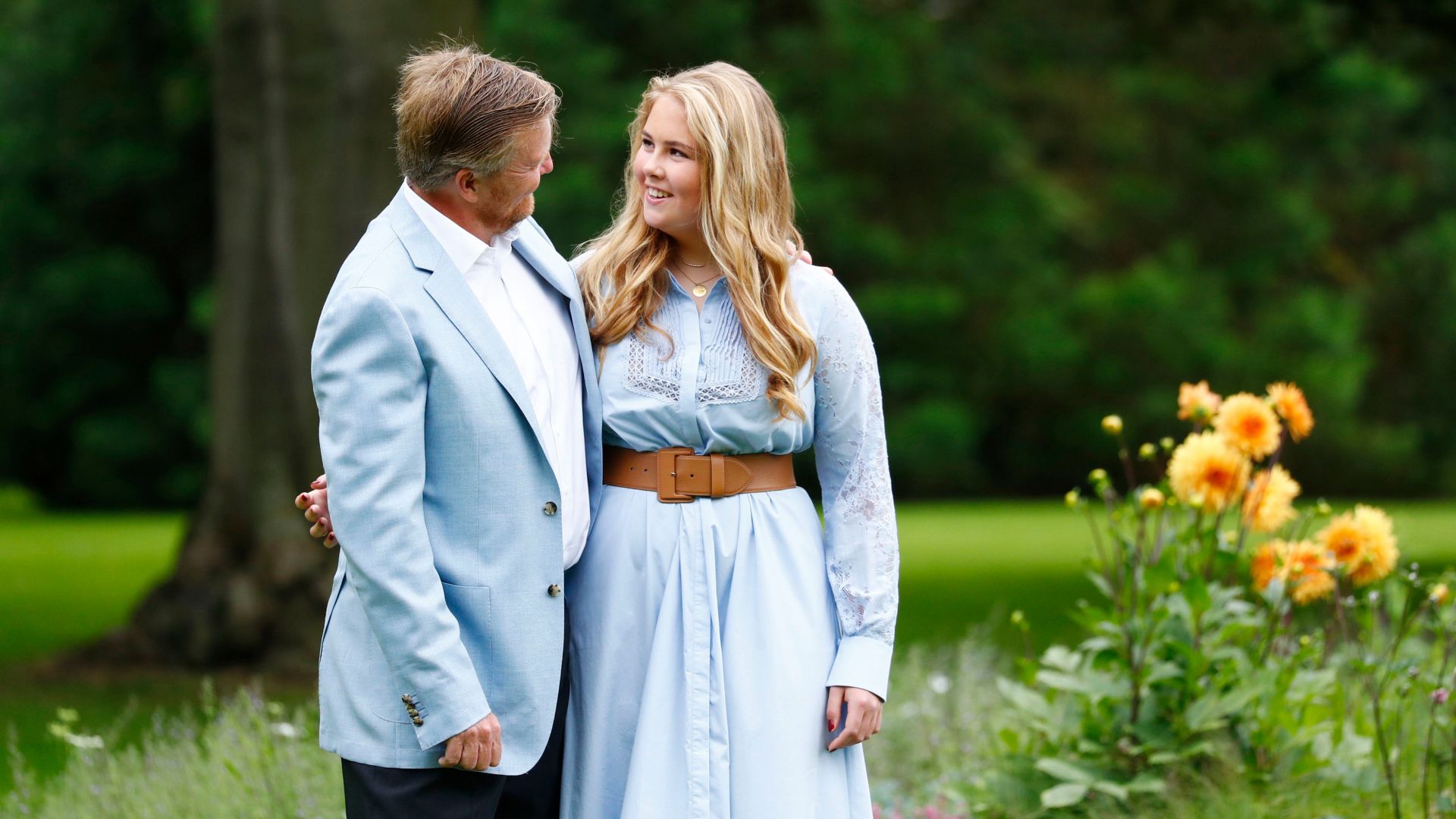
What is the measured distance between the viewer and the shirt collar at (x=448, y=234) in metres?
2.60

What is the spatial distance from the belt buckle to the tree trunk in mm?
4857

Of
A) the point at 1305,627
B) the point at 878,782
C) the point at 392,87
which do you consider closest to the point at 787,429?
the point at 878,782

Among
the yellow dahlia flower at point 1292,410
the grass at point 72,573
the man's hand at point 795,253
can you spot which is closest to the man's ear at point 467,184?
the man's hand at point 795,253

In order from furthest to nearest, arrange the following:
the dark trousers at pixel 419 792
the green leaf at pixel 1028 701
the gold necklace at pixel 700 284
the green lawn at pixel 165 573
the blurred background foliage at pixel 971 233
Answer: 1. the blurred background foliage at pixel 971 233
2. the green lawn at pixel 165 573
3. the green leaf at pixel 1028 701
4. the gold necklace at pixel 700 284
5. the dark trousers at pixel 419 792

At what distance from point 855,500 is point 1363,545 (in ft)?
5.43

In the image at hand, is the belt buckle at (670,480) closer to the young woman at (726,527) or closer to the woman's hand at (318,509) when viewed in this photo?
the young woman at (726,527)

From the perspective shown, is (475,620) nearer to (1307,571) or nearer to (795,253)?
(795,253)

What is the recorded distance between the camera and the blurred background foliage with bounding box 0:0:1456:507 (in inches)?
824

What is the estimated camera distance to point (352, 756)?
2.53 m

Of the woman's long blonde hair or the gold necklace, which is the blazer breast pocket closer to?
the woman's long blonde hair

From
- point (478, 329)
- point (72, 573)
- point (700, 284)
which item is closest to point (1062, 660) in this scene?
point (700, 284)

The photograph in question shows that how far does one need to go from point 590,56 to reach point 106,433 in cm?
984

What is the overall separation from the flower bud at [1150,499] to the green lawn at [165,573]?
1.17m

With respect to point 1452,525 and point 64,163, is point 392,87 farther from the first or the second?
point 64,163
